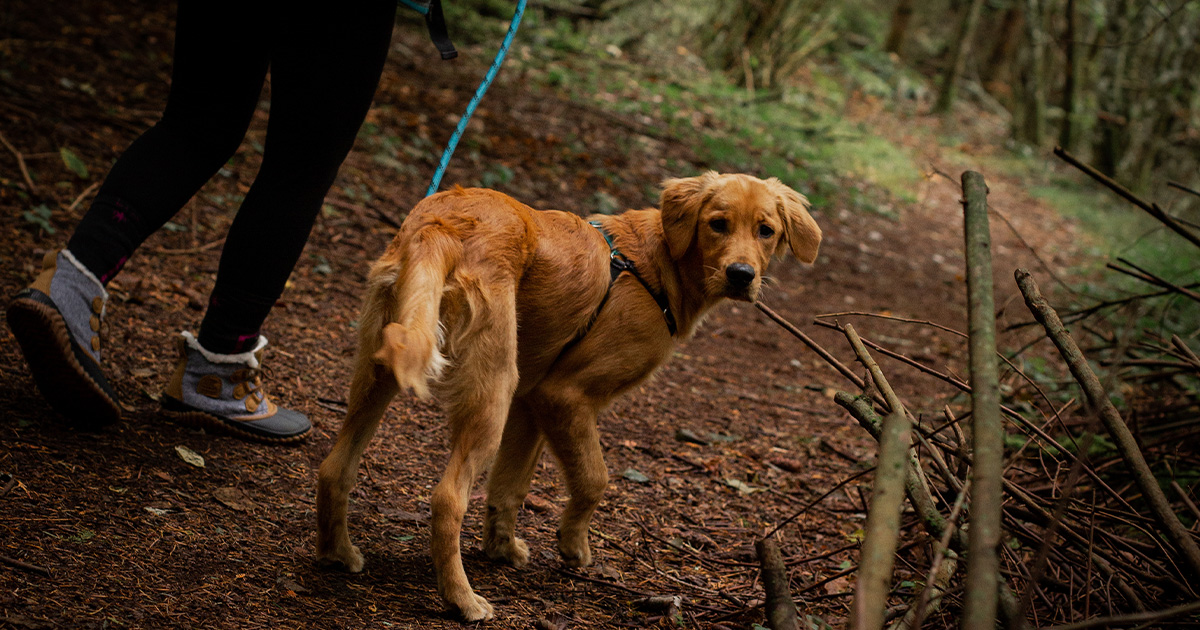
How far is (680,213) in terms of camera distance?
132 inches

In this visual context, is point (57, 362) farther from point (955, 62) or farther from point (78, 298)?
point (955, 62)

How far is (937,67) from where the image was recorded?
2089 cm

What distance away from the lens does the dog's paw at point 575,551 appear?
3027 millimetres

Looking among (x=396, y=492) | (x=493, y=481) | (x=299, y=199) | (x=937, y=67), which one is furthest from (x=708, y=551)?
(x=937, y=67)

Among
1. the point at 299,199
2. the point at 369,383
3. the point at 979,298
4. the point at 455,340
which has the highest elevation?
the point at 979,298

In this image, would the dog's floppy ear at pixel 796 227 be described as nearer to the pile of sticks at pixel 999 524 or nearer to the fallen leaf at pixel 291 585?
the pile of sticks at pixel 999 524

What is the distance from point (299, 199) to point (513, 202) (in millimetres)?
718

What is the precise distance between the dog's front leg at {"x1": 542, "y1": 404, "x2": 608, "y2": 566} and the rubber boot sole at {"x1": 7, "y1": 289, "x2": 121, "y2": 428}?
1.47 m

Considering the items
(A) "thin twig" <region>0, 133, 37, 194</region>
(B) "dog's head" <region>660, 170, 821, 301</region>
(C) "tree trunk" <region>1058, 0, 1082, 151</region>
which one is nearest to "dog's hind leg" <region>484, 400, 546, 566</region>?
(B) "dog's head" <region>660, 170, 821, 301</region>

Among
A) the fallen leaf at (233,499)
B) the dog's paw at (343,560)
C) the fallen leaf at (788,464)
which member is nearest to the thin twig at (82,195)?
the fallen leaf at (233,499)

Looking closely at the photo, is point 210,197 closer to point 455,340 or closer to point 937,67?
point 455,340

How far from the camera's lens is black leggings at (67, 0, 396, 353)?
8.47 ft

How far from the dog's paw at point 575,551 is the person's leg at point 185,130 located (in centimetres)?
179

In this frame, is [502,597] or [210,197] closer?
[502,597]
